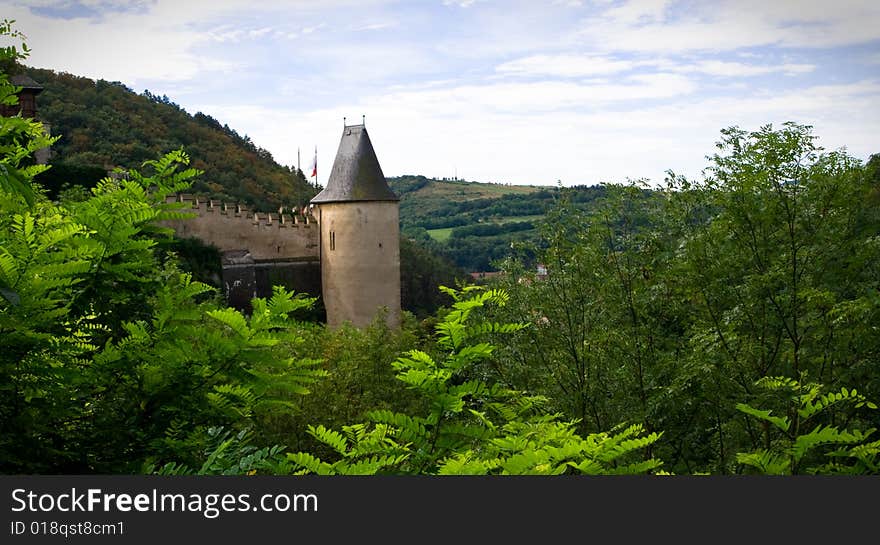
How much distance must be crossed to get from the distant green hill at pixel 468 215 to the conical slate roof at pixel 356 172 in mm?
16144

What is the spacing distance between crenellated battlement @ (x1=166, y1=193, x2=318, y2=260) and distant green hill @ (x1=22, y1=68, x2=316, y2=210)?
9449 mm

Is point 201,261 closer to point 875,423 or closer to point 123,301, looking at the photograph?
point 875,423

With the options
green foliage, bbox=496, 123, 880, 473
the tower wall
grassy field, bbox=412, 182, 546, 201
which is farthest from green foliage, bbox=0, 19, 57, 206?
grassy field, bbox=412, 182, 546, 201

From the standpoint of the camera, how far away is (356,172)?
100.0 feet

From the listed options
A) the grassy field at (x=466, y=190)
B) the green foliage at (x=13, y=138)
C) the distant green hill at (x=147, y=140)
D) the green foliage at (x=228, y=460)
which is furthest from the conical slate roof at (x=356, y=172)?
the grassy field at (x=466, y=190)

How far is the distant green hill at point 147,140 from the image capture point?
44906 mm

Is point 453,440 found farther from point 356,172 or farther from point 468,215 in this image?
point 468,215

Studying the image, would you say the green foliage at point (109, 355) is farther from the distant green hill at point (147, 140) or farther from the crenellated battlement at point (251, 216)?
the distant green hill at point (147, 140)

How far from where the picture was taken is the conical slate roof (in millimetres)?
30234

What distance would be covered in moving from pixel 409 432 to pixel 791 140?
10.4 meters

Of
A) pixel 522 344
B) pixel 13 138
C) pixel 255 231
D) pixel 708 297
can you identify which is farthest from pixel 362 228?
pixel 13 138

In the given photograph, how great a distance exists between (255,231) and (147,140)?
65.7 feet

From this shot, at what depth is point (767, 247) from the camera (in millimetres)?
13477

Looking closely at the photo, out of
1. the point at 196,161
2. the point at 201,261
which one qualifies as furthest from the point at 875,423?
the point at 196,161
